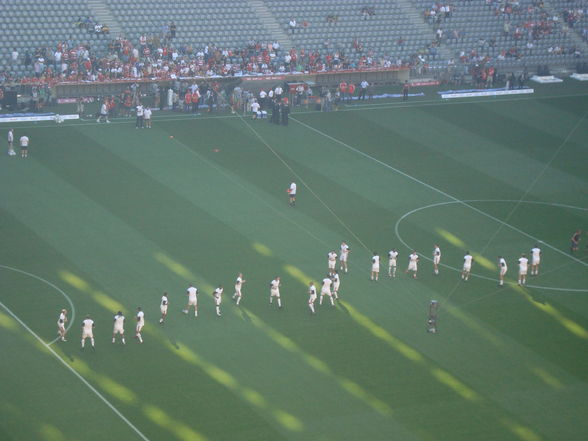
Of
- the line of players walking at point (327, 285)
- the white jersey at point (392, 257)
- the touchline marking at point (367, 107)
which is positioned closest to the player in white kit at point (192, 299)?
the line of players walking at point (327, 285)

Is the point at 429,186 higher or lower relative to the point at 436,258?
lower

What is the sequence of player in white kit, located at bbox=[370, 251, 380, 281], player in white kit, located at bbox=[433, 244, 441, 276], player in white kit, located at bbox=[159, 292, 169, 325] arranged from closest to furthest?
player in white kit, located at bbox=[159, 292, 169, 325], player in white kit, located at bbox=[370, 251, 380, 281], player in white kit, located at bbox=[433, 244, 441, 276]

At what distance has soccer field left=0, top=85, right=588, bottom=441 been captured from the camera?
35.1 metres

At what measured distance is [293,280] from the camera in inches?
1783

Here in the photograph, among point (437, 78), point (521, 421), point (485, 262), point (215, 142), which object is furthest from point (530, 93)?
point (521, 421)

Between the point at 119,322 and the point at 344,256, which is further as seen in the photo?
the point at 344,256

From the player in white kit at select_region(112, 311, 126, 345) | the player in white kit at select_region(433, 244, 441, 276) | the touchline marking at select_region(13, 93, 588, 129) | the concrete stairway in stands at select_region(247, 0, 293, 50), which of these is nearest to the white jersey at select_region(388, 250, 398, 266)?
the player in white kit at select_region(433, 244, 441, 276)

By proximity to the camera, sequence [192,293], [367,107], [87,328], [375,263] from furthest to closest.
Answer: [367,107], [375,263], [192,293], [87,328]

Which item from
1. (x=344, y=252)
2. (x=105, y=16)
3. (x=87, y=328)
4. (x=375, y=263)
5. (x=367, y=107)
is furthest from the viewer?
(x=105, y=16)

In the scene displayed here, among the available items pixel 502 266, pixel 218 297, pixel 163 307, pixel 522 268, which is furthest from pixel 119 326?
pixel 522 268

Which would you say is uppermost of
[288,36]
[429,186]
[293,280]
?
[288,36]

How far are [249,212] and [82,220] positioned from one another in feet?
26.6

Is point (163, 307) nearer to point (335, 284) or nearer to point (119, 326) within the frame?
point (119, 326)

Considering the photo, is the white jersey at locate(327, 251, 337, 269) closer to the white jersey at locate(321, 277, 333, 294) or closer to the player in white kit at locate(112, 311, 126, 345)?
the white jersey at locate(321, 277, 333, 294)
